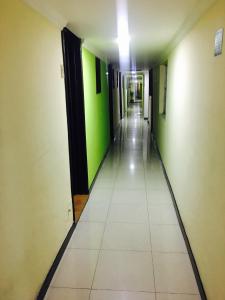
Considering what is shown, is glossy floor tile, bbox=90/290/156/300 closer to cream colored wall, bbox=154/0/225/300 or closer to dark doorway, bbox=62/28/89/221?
cream colored wall, bbox=154/0/225/300

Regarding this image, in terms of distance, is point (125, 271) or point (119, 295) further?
point (125, 271)

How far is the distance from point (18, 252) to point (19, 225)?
0.18 meters

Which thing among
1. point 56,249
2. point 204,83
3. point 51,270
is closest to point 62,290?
point 51,270

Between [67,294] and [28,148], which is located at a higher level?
[28,148]

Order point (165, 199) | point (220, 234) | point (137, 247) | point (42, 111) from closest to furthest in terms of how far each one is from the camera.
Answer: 1. point (220, 234)
2. point (42, 111)
3. point (137, 247)
4. point (165, 199)

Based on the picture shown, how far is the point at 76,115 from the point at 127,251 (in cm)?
194

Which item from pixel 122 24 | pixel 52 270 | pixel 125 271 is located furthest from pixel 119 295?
pixel 122 24

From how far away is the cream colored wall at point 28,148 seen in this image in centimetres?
145

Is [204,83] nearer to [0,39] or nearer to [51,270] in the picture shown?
[0,39]

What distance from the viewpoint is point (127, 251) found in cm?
251

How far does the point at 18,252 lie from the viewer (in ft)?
5.30

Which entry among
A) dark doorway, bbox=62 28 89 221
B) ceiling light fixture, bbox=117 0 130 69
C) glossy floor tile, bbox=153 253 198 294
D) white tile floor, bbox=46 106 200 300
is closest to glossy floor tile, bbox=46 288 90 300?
white tile floor, bbox=46 106 200 300

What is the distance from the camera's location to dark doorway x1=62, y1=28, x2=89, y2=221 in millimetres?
3246

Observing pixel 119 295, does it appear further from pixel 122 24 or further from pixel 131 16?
pixel 122 24
